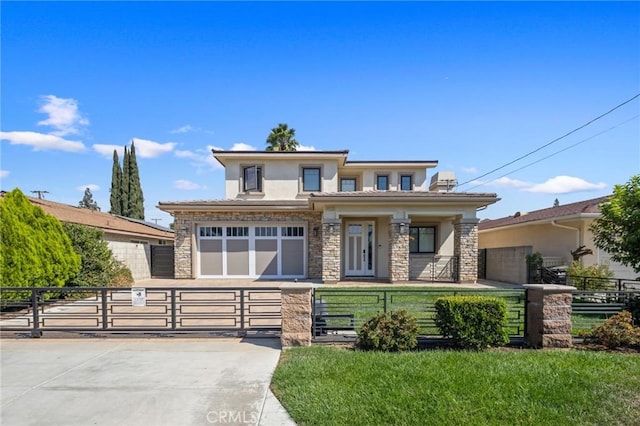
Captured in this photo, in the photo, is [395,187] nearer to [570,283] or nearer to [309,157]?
[309,157]

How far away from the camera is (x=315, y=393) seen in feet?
12.3

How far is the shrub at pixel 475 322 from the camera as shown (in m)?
5.16

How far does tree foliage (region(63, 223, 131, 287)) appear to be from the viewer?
10.8m

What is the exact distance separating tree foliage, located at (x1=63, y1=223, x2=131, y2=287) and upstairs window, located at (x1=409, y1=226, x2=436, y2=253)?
13157 mm

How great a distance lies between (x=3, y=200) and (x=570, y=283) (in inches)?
704

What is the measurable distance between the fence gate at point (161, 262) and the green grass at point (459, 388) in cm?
1298

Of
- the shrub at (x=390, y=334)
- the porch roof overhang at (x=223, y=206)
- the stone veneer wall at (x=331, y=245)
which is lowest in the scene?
the shrub at (x=390, y=334)

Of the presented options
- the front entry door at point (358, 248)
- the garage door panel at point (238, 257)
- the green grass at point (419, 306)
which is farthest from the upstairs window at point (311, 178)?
the green grass at point (419, 306)

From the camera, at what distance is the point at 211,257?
14.9 metres

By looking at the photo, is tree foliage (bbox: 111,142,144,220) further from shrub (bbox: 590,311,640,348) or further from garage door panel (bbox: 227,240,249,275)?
shrub (bbox: 590,311,640,348)

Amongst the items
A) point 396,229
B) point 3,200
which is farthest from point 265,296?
point 3,200

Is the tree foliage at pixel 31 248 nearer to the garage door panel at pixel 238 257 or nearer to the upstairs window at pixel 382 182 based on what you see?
the garage door panel at pixel 238 257

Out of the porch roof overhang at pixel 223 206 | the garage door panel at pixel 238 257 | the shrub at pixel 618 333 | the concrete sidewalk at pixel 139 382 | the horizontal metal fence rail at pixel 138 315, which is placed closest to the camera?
the concrete sidewalk at pixel 139 382

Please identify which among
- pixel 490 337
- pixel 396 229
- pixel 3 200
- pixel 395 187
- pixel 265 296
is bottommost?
pixel 265 296
